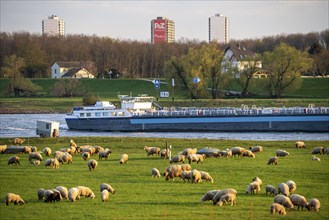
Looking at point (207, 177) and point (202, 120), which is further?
point (202, 120)

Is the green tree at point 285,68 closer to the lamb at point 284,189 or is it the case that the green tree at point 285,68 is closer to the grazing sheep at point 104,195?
the lamb at point 284,189

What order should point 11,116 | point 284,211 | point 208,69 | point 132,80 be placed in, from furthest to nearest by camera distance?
1. point 132,80
2. point 208,69
3. point 11,116
4. point 284,211

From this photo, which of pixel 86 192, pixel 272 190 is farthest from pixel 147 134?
pixel 86 192

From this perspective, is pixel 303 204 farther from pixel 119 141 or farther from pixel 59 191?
pixel 119 141

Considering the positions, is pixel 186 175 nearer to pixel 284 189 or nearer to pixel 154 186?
pixel 154 186

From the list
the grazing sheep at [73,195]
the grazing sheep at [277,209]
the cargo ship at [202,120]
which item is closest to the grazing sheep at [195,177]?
the grazing sheep at [73,195]

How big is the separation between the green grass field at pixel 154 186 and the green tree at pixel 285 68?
194 feet

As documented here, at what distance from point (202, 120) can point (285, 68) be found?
31865 millimetres

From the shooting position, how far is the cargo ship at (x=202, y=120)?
239 feet

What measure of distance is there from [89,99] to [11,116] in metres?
11.5

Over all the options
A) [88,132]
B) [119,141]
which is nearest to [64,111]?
[88,132]

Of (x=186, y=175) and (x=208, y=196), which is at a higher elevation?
(x=186, y=175)

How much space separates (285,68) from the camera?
10250cm

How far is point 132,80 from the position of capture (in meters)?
133
